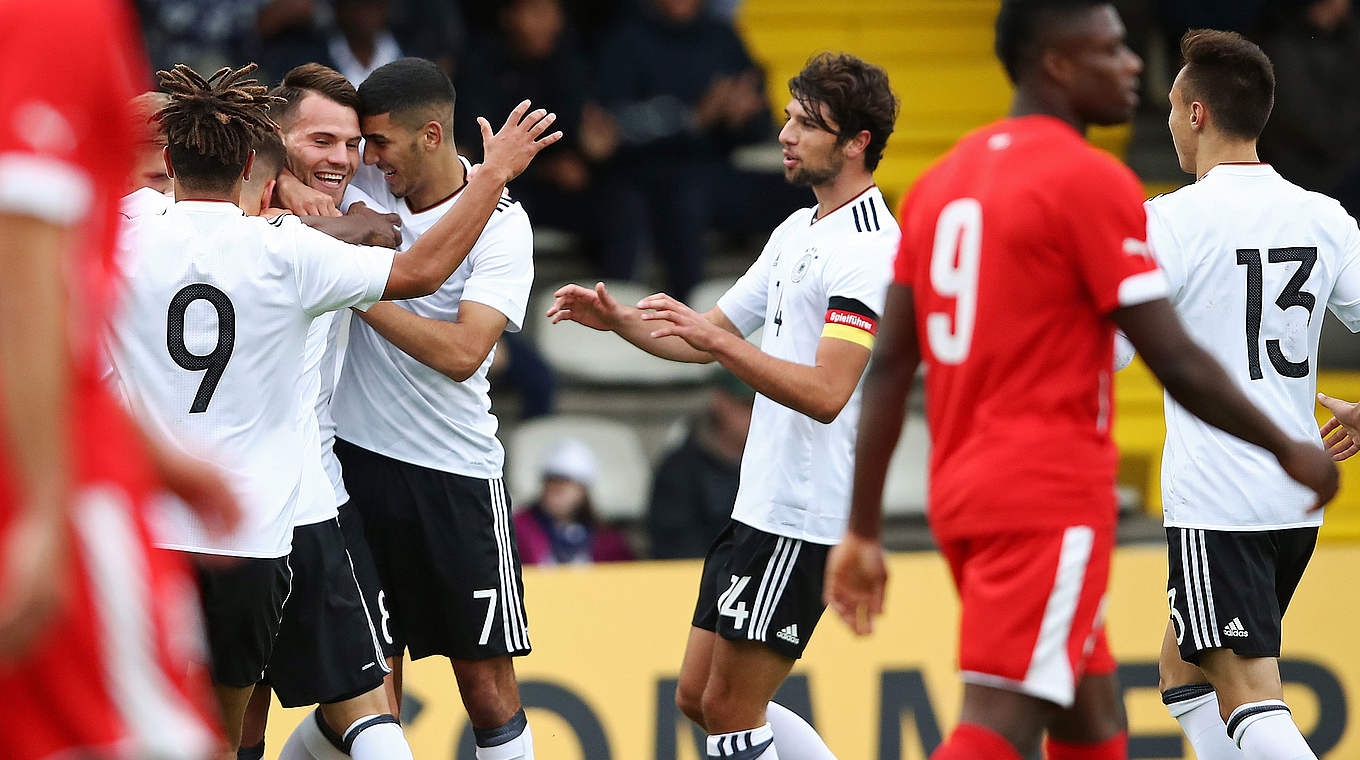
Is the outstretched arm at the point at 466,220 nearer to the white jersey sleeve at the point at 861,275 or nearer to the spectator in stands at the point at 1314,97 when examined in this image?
the white jersey sleeve at the point at 861,275

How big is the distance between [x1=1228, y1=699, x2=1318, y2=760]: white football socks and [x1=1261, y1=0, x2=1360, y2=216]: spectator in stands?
5978mm

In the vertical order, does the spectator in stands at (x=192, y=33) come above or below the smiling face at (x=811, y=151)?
above

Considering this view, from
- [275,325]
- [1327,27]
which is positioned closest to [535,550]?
[275,325]

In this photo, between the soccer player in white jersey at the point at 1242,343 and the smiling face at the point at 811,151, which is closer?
the soccer player in white jersey at the point at 1242,343

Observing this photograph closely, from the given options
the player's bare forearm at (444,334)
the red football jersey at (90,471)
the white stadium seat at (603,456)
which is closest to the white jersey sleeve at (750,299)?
the player's bare forearm at (444,334)

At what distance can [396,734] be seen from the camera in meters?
4.71

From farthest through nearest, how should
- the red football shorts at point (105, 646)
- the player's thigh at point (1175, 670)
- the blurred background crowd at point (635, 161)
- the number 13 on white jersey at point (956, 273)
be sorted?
the blurred background crowd at point (635, 161), the player's thigh at point (1175, 670), the number 13 on white jersey at point (956, 273), the red football shorts at point (105, 646)

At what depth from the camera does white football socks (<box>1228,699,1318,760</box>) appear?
4.75 m

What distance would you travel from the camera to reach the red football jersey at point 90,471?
6.62 ft

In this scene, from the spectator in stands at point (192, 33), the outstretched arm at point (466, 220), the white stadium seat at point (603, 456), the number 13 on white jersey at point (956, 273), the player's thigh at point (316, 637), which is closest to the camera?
the number 13 on white jersey at point (956, 273)

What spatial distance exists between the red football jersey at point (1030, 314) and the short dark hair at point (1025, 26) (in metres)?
0.15

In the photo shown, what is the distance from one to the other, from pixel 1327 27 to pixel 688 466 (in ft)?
16.4

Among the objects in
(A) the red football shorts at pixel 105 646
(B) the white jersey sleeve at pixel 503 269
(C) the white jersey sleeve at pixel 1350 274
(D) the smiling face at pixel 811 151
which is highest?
(D) the smiling face at pixel 811 151

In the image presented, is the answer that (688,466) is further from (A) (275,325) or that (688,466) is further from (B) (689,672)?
(A) (275,325)
